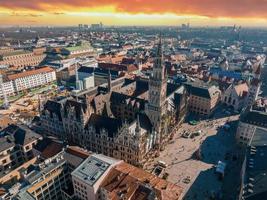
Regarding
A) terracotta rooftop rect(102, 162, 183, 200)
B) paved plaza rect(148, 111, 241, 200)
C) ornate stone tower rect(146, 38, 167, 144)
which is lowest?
paved plaza rect(148, 111, 241, 200)

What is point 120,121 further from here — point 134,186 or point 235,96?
point 235,96

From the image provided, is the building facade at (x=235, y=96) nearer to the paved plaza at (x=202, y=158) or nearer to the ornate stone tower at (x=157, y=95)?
the paved plaza at (x=202, y=158)

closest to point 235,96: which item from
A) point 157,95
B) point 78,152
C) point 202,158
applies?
point 202,158

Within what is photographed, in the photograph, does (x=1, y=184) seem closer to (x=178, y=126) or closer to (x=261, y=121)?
(x=178, y=126)

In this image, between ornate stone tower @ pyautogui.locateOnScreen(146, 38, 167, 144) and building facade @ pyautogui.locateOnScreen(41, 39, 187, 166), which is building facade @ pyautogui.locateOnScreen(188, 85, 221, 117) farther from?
ornate stone tower @ pyautogui.locateOnScreen(146, 38, 167, 144)

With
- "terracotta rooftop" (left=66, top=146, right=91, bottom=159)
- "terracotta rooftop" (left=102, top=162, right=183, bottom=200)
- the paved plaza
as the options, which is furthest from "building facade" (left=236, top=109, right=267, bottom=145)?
"terracotta rooftop" (left=66, top=146, right=91, bottom=159)

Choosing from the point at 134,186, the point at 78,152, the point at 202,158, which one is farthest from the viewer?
the point at 202,158
